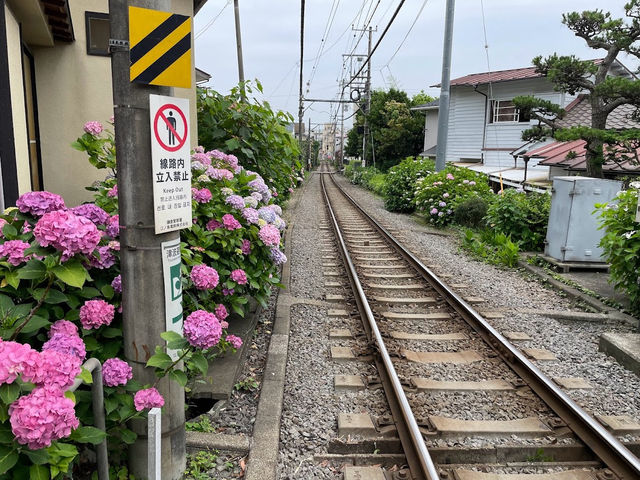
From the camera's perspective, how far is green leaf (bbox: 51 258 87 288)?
82.3 inches

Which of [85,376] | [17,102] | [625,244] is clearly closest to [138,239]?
[85,376]

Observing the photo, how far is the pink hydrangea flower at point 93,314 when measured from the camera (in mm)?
2402

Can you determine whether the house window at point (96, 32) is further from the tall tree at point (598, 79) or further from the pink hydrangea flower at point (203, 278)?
the tall tree at point (598, 79)

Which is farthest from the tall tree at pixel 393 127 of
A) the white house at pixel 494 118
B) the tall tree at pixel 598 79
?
the tall tree at pixel 598 79

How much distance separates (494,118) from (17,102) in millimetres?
20673

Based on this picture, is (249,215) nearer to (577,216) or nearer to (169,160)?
(169,160)

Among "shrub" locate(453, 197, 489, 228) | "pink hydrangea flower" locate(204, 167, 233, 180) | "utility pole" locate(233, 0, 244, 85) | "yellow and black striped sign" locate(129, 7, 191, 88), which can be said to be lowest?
"shrub" locate(453, 197, 489, 228)

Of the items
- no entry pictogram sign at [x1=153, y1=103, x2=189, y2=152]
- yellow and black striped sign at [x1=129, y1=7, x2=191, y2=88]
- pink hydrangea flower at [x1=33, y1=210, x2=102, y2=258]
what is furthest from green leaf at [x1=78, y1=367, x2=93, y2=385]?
yellow and black striped sign at [x1=129, y1=7, x2=191, y2=88]

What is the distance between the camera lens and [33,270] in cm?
216

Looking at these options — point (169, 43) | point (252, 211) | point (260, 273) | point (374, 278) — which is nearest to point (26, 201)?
point (169, 43)

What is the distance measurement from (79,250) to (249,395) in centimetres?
228

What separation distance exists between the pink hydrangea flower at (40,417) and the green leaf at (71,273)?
0.54 m

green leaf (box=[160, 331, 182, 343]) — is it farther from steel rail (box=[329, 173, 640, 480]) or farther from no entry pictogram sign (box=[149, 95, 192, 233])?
steel rail (box=[329, 173, 640, 480])

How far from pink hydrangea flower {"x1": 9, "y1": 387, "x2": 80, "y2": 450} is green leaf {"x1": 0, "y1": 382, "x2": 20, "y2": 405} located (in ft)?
0.07
